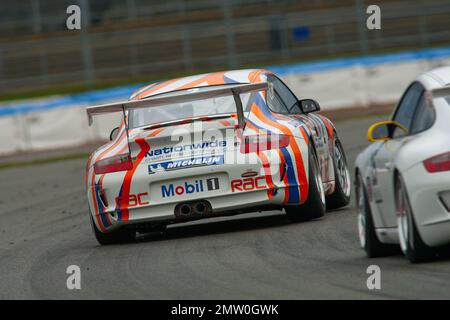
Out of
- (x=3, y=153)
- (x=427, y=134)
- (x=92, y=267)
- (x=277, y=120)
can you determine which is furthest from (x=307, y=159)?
(x=3, y=153)

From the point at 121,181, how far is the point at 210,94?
1.10 meters

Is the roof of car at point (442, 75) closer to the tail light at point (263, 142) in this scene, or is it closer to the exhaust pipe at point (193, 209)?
the tail light at point (263, 142)

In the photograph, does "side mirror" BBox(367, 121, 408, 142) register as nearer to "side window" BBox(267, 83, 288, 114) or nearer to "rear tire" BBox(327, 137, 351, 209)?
"side window" BBox(267, 83, 288, 114)

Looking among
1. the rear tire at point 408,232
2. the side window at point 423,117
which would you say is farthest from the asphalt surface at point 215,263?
the side window at point 423,117

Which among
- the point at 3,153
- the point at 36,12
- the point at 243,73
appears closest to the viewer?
the point at 243,73

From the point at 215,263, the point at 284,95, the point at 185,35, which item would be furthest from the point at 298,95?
the point at 215,263

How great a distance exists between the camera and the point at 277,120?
10117mm

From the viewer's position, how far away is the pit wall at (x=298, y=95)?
90.6 feet

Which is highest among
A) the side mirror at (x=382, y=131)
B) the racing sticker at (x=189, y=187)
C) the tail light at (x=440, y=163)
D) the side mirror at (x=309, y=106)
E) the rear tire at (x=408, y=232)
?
the side mirror at (x=382, y=131)

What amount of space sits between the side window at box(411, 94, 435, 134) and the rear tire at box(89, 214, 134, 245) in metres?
3.63

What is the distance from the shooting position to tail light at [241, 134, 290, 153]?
32.1 ft

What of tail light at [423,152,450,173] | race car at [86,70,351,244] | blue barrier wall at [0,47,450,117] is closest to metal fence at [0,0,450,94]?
blue barrier wall at [0,47,450,117]

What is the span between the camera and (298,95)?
2800 cm

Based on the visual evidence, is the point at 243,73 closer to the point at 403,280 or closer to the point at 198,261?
the point at 198,261
